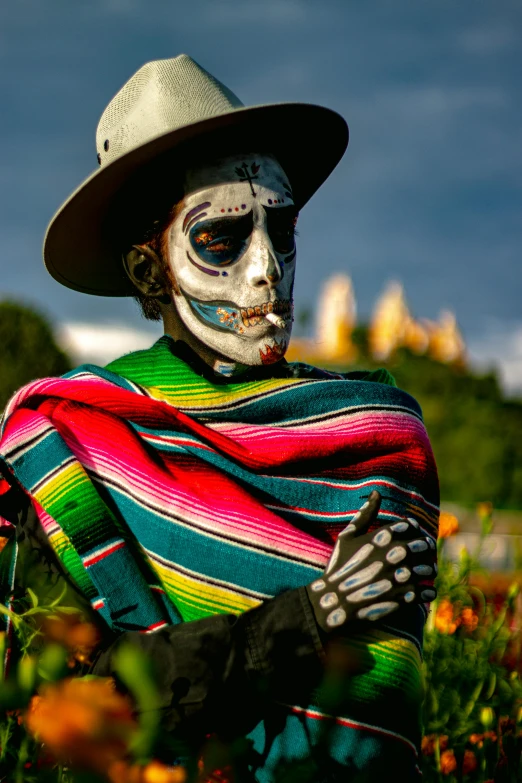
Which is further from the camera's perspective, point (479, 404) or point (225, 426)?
point (479, 404)

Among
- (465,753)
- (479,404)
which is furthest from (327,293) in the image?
(465,753)

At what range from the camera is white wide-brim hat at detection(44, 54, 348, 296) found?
2115mm

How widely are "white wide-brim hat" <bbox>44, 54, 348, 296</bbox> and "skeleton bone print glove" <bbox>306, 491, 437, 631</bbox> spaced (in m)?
0.95

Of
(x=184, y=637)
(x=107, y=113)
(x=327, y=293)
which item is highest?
(x=107, y=113)

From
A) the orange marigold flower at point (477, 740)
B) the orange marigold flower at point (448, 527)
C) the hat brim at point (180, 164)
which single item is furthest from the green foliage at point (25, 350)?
the orange marigold flower at point (477, 740)

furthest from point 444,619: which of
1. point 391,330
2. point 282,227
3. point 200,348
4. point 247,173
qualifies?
point 391,330

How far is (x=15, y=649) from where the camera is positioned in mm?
1989

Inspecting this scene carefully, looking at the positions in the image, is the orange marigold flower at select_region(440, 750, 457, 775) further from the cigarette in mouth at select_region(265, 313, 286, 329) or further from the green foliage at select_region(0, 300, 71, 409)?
the green foliage at select_region(0, 300, 71, 409)

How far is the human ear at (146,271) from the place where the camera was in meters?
2.29

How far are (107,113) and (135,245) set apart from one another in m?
0.37

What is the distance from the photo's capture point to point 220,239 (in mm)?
2129

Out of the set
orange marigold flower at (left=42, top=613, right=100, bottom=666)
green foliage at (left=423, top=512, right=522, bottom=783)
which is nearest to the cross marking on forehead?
orange marigold flower at (left=42, top=613, right=100, bottom=666)

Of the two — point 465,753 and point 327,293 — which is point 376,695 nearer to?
point 465,753

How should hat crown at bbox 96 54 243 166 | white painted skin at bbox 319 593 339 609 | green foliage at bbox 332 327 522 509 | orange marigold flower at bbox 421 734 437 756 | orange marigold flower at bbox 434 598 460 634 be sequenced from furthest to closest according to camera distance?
green foliage at bbox 332 327 522 509 → orange marigold flower at bbox 434 598 460 634 → orange marigold flower at bbox 421 734 437 756 → hat crown at bbox 96 54 243 166 → white painted skin at bbox 319 593 339 609
